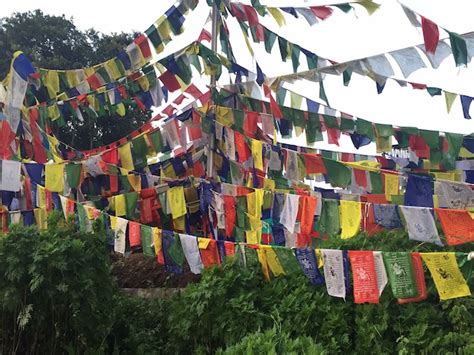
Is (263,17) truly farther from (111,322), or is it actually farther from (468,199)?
(111,322)

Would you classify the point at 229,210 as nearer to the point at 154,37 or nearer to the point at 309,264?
the point at 309,264

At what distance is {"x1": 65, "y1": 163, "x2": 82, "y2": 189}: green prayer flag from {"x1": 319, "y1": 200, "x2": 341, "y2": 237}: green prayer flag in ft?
14.9

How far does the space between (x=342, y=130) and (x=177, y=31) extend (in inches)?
153

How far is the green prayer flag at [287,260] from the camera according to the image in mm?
6059

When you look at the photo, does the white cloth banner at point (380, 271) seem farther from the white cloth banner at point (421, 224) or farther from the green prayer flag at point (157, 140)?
the green prayer flag at point (157, 140)

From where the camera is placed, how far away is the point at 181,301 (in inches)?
260

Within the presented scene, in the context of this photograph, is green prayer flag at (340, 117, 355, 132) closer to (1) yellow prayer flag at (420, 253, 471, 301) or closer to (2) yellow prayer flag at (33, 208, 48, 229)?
(1) yellow prayer flag at (420, 253, 471, 301)

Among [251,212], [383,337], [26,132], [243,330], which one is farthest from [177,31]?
[383,337]

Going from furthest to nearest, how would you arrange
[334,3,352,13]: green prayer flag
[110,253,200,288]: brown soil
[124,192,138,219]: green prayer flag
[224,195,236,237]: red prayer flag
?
1. [110,253,200,288]: brown soil
2. [124,192,138,219]: green prayer flag
3. [224,195,236,237]: red prayer flag
4. [334,3,352,13]: green prayer flag

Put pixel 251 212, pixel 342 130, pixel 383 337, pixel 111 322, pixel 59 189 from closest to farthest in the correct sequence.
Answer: pixel 383 337
pixel 111 322
pixel 251 212
pixel 59 189
pixel 342 130

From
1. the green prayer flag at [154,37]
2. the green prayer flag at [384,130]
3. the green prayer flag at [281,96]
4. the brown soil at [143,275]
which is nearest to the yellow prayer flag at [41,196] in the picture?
the brown soil at [143,275]

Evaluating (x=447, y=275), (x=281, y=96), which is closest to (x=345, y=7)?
(x=281, y=96)

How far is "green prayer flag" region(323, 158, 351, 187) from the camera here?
806 centimetres

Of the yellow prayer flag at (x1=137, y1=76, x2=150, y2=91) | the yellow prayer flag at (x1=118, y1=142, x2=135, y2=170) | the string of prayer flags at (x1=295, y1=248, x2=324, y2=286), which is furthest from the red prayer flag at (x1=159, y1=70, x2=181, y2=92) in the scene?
the string of prayer flags at (x1=295, y1=248, x2=324, y2=286)
